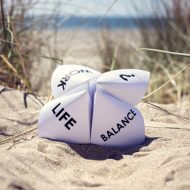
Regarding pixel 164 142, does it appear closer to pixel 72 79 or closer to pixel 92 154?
pixel 92 154

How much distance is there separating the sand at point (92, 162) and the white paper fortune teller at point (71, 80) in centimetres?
20

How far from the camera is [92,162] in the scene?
4.80 ft

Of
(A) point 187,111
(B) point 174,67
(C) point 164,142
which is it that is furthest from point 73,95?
(B) point 174,67

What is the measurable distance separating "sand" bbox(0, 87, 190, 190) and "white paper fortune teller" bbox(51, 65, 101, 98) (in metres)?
0.20

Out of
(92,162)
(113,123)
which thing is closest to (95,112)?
(113,123)

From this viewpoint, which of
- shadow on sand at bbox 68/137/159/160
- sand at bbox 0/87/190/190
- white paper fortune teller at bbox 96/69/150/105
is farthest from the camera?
white paper fortune teller at bbox 96/69/150/105

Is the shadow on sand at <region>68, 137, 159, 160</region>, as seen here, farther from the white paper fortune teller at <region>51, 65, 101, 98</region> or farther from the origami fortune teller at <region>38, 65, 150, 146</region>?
the white paper fortune teller at <region>51, 65, 101, 98</region>

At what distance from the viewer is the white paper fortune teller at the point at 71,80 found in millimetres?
1635

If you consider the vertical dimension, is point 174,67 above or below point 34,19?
below

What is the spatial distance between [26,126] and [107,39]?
2.65m

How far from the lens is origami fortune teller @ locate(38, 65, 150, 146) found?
1.58 m

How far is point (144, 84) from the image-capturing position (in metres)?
1.67

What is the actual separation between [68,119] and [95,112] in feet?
0.32

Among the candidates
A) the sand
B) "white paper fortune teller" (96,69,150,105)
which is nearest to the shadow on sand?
the sand
